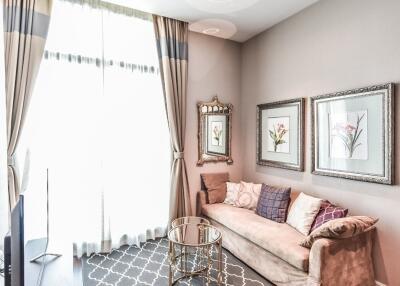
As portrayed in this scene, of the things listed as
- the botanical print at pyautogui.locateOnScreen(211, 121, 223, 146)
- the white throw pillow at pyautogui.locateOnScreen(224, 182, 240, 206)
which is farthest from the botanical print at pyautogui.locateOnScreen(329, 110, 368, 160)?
the botanical print at pyautogui.locateOnScreen(211, 121, 223, 146)

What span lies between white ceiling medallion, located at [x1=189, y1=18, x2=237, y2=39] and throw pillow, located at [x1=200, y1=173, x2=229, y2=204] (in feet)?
6.74

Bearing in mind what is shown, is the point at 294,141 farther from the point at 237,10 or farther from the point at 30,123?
the point at 30,123

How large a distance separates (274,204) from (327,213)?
0.61 meters

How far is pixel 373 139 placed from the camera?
2.21 m

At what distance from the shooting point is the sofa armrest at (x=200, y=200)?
135 inches

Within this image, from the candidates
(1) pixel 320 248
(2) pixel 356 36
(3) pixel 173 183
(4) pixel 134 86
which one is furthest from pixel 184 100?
(1) pixel 320 248

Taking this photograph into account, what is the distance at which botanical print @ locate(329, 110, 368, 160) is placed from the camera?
7.51 feet

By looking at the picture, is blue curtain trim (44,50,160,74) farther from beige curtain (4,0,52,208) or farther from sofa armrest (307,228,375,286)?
sofa armrest (307,228,375,286)

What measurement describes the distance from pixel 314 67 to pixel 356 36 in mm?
495

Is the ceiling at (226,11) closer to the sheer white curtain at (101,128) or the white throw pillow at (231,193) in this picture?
the sheer white curtain at (101,128)

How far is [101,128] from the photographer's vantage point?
115 inches

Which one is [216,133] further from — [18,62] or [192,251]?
[18,62]

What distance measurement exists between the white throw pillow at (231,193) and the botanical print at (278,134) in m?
0.70

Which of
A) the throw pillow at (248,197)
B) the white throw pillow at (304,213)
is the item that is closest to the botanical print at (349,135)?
the white throw pillow at (304,213)
